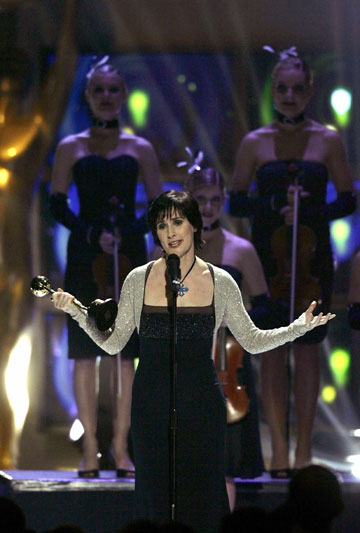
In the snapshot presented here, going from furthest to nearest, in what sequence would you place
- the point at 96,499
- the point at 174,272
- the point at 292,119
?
1. the point at 292,119
2. the point at 96,499
3. the point at 174,272

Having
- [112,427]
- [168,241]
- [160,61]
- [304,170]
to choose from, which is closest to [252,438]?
[112,427]

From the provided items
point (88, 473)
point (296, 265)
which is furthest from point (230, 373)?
point (88, 473)

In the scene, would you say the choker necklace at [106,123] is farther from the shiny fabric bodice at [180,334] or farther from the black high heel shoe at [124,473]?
the shiny fabric bodice at [180,334]

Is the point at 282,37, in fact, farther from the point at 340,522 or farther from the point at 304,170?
the point at 340,522

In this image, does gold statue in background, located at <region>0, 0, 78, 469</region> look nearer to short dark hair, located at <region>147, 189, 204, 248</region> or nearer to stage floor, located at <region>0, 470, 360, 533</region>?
stage floor, located at <region>0, 470, 360, 533</region>

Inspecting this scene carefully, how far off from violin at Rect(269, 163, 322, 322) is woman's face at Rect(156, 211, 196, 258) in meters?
1.87

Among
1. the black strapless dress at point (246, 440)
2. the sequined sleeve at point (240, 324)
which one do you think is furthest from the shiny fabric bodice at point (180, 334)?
the black strapless dress at point (246, 440)

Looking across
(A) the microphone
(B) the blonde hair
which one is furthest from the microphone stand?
(B) the blonde hair

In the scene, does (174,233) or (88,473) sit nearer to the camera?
(174,233)

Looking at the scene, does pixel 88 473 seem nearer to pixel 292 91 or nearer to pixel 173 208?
pixel 173 208

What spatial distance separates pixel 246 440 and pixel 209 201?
1321 millimetres

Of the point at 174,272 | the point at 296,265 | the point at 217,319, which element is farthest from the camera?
the point at 296,265

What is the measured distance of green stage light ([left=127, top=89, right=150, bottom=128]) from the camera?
609cm

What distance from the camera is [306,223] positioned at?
208 inches
